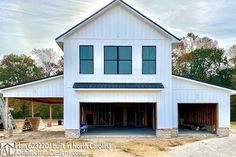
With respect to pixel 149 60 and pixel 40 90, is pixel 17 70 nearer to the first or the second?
pixel 40 90

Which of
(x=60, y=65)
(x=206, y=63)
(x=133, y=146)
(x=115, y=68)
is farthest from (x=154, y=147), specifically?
(x=60, y=65)

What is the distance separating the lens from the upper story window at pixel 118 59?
21.1 metres

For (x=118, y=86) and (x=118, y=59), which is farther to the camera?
(x=118, y=59)

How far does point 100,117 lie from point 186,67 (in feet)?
88.9

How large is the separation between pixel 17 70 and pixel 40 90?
3478cm

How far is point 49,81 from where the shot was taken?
21.7 m

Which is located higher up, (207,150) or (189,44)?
(189,44)

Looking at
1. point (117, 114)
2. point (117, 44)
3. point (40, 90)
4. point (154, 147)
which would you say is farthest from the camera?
point (117, 114)

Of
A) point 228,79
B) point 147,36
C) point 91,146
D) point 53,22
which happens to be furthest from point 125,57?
point 228,79

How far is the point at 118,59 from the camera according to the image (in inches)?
832

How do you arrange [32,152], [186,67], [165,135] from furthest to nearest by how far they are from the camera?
[186,67], [165,135], [32,152]

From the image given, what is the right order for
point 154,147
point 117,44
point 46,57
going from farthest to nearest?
point 46,57
point 117,44
point 154,147

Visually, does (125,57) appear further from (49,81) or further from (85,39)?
(49,81)

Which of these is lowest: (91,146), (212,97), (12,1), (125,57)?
(91,146)
